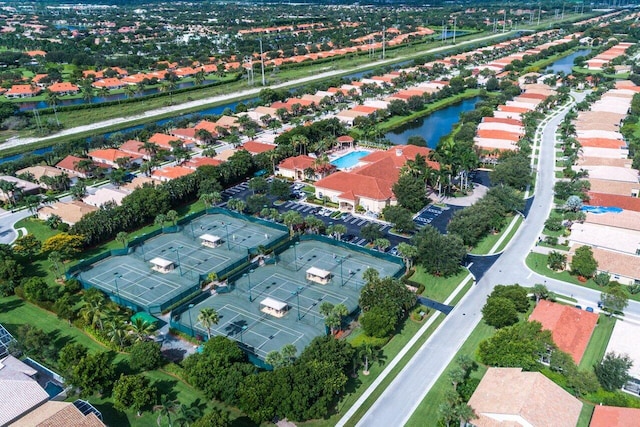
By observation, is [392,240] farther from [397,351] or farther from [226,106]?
[226,106]

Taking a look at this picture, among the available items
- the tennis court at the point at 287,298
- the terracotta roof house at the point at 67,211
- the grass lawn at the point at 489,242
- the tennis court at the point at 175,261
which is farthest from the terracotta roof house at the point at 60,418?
the grass lawn at the point at 489,242

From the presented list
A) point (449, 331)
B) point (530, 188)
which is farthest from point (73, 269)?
point (530, 188)

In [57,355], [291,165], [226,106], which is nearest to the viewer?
[57,355]

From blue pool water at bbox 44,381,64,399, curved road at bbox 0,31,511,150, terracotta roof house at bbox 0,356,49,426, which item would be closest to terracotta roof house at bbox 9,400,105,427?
terracotta roof house at bbox 0,356,49,426

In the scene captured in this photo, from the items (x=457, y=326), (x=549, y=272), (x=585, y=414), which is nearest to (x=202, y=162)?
(x=457, y=326)

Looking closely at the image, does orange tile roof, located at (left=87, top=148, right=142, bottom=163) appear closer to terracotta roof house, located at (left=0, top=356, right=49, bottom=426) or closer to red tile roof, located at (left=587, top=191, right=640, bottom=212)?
terracotta roof house, located at (left=0, top=356, right=49, bottom=426)

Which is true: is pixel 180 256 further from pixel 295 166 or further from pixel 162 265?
pixel 295 166

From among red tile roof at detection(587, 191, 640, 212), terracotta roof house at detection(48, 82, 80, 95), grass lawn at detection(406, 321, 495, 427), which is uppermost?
terracotta roof house at detection(48, 82, 80, 95)
